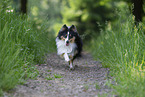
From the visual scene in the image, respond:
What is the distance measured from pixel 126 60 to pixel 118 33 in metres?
1.61

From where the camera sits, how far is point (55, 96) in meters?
3.08

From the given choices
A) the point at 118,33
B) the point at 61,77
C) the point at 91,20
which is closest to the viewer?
the point at 61,77

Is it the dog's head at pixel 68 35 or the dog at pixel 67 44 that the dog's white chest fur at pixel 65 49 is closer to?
the dog at pixel 67 44

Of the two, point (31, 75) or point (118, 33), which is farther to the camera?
point (118, 33)

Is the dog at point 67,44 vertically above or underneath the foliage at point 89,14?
underneath

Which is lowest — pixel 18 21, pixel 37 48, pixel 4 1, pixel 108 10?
pixel 37 48

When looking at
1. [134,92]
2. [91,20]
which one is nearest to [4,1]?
[134,92]

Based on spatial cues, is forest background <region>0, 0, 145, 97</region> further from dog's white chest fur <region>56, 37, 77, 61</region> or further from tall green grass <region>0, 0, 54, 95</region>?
dog's white chest fur <region>56, 37, 77, 61</region>

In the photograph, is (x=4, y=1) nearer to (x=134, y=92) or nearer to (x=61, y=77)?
(x=61, y=77)

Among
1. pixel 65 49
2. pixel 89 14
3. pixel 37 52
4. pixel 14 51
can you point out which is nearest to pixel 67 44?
pixel 65 49

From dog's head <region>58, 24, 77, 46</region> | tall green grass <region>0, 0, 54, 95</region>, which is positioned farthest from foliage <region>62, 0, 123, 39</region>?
tall green grass <region>0, 0, 54, 95</region>

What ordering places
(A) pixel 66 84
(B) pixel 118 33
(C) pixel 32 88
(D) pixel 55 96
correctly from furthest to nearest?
(B) pixel 118 33 < (A) pixel 66 84 < (C) pixel 32 88 < (D) pixel 55 96

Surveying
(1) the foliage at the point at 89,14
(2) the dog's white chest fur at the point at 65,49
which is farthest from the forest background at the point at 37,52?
(1) the foliage at the point at 89,14

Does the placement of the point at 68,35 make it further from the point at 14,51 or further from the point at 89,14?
the point at 89,14
